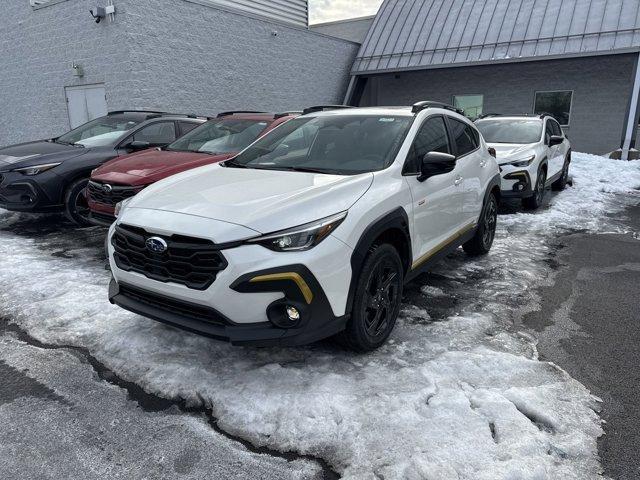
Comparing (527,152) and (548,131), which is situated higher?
(548,131)

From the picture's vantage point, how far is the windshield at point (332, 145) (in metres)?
3.72

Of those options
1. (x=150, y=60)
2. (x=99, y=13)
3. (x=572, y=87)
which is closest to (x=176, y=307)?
(x=150, y=60)

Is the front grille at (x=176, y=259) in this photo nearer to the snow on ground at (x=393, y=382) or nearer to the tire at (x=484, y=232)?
the snow on ground at (x=393, y=382)

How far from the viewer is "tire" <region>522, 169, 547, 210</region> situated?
848cm

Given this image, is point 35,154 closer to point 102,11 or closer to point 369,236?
point 369,236

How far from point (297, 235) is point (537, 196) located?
710 centimetres

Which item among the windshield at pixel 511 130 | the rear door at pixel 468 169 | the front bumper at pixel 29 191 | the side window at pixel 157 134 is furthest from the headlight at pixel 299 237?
the windshield at pixel 511 130

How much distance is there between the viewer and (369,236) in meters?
3.10

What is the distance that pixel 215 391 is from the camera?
9.75ft

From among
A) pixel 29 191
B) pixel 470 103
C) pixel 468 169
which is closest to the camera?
pixel 468 169

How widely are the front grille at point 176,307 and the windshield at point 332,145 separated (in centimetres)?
139

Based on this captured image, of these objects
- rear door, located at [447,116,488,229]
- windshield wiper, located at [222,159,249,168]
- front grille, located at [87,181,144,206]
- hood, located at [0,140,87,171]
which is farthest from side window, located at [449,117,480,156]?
hood, located at [0,140,87,171]

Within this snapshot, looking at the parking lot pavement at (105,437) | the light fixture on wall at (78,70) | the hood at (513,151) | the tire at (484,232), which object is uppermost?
the light fixture on wall at (78,70)

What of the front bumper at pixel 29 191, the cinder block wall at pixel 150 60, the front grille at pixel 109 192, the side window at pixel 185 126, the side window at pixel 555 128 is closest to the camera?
the front grille at pixel 109 192
